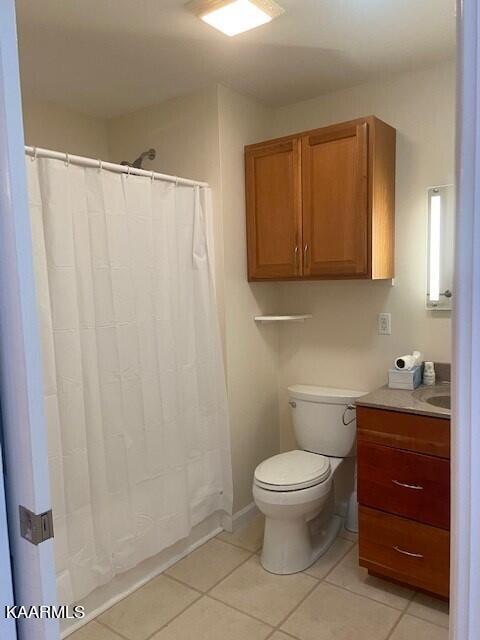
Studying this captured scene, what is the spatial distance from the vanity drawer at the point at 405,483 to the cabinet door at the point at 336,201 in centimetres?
87

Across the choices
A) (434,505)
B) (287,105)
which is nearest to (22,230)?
(434,505)

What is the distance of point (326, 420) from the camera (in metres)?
2.58

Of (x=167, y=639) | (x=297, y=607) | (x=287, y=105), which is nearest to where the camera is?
(x=167, y=639)

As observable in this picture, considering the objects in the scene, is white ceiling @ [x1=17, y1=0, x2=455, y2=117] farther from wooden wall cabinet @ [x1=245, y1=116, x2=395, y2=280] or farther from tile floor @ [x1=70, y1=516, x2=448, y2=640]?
tile floor @ [x1=70, y1=516, x2=448, y2=640]

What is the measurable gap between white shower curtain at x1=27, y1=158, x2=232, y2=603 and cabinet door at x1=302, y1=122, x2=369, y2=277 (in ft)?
1.83

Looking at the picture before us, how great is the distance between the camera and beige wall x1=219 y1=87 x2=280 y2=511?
2590 millimetres

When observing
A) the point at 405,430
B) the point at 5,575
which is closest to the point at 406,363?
the point at 405,430

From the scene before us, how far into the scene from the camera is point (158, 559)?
2.34 metres

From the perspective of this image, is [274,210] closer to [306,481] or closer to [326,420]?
[326,420]

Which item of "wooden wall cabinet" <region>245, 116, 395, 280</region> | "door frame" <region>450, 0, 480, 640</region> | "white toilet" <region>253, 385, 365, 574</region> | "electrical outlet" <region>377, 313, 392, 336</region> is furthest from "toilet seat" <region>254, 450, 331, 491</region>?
"door frame" <region>450, 0, 480, 640</region>

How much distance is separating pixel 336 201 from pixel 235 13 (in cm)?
96

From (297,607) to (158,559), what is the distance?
72 cm

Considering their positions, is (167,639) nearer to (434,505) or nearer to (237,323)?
(434,505)

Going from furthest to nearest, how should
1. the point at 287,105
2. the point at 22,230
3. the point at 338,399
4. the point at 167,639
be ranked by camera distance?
the point at 287,105
the point at 338,399
the point at 167,639
the point at 22,230
